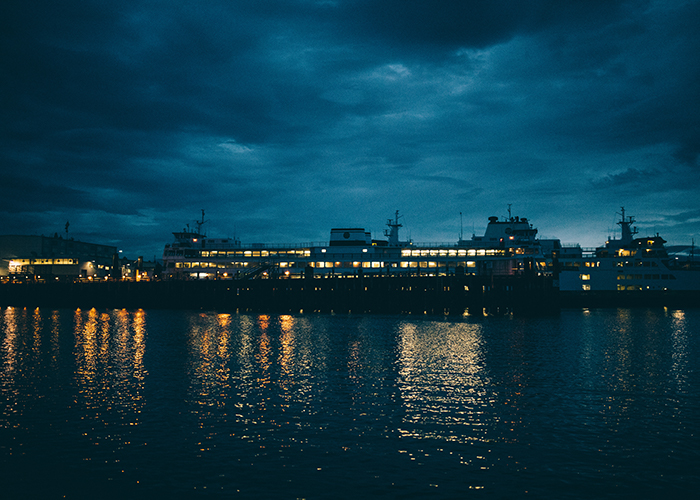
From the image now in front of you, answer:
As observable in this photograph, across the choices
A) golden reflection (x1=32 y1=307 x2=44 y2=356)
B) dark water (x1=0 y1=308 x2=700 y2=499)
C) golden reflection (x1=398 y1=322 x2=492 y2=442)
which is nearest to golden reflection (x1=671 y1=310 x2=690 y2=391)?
dark water (x1=0 y1=308 x2=700 y2=499)

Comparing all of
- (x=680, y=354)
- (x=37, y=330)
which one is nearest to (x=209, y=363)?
(x=37, y=330)

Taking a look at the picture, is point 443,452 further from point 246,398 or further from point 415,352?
point 415,352

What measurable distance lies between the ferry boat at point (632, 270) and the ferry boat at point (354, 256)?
19.7 feet

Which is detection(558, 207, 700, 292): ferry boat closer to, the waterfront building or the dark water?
the dark water

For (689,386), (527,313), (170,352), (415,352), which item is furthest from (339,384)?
(527,313)

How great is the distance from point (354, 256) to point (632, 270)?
5342cm

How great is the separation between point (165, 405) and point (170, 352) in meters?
14.9

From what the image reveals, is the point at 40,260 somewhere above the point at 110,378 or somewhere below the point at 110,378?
above

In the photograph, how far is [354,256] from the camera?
89.4 meters

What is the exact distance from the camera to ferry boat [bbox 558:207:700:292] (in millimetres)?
81250

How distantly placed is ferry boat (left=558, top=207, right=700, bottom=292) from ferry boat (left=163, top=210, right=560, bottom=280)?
6.01m

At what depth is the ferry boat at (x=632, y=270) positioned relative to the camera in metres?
81.2

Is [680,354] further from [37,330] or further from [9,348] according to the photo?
[37,330]

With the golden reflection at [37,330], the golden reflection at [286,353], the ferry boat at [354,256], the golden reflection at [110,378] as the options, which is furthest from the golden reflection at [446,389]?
the ferry boat at [354,256]
